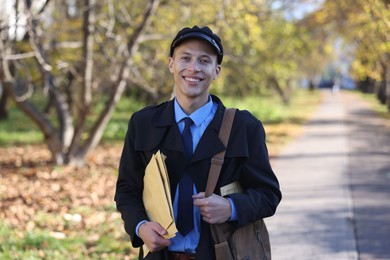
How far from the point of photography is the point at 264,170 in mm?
2605

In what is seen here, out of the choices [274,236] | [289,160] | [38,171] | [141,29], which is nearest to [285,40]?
[289,160]

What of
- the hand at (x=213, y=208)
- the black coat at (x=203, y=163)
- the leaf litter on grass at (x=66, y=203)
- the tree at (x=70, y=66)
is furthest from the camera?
the tree at (x=70, y=66)

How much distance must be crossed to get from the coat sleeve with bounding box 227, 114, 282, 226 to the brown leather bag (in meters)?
0.06

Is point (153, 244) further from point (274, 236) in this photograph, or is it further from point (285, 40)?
point (285, 40)

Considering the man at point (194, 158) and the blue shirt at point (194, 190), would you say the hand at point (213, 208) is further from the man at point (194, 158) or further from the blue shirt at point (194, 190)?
the blue shirt at point (194, 190)

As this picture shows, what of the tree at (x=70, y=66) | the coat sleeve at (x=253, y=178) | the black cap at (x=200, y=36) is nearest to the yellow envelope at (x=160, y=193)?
the coat sleeve at (x=253, y=178)

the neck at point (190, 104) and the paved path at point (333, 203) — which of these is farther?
the paved path at point (333, 203)

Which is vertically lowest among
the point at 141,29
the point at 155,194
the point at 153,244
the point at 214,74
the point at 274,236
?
the point at 274,236

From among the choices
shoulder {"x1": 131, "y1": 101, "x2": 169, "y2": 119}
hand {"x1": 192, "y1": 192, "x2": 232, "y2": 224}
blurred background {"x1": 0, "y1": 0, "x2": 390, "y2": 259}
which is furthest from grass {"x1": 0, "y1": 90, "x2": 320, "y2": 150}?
hand {"x1": 192, "y1": 192, "x2": 232, "y2": 224}

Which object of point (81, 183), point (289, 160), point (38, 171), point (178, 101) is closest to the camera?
point (178, 101)

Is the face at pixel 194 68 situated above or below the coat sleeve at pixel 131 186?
above

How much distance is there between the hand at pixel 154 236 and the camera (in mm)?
2477

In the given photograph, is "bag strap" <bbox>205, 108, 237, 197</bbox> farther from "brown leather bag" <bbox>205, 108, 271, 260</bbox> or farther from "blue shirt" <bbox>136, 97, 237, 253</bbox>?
"blue shirt" <bbox>136, 97, 237, 253</bbox>

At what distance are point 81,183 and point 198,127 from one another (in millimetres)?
8126
